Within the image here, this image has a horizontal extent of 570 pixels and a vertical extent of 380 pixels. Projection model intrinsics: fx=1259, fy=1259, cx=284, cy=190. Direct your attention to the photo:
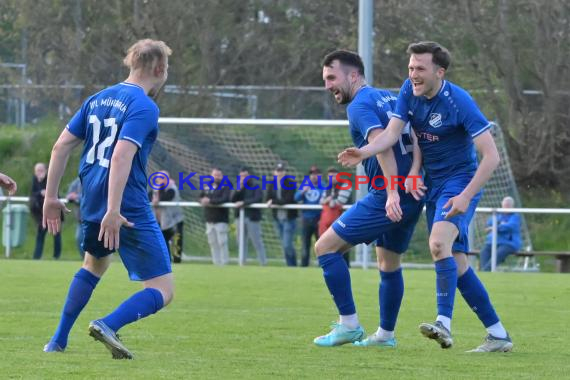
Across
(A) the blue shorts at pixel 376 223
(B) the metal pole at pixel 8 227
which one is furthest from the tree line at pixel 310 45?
(A) the blue shorts at pixel 376 223

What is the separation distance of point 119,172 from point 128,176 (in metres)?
0.21

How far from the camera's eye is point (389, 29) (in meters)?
30.3

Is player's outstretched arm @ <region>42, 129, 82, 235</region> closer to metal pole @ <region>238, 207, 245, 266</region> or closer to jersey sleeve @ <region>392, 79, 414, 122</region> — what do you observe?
jersey sleeve @ <region>392, 79, 414, 122</region>

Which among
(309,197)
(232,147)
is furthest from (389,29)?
(309,197)

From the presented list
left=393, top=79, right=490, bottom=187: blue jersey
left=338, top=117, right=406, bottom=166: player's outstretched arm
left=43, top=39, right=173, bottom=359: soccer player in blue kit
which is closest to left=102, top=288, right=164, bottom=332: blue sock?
left=43, top=39, right=173, bottom=359: soccer player in blue kit

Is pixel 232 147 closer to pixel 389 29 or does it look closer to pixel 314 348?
pixel 389 29

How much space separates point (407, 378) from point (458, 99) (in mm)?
2178

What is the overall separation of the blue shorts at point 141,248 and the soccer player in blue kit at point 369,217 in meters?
1.58

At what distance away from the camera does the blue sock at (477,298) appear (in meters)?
8.27

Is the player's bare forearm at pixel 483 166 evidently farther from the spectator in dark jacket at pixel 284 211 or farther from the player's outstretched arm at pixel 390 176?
the spectator in dark jacket at pixel 284 211

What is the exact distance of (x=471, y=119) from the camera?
7984mm

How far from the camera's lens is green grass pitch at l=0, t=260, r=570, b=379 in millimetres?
6887

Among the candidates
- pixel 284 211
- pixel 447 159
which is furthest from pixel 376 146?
pixel 284 211

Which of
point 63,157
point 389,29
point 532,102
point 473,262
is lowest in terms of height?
point 473,262
